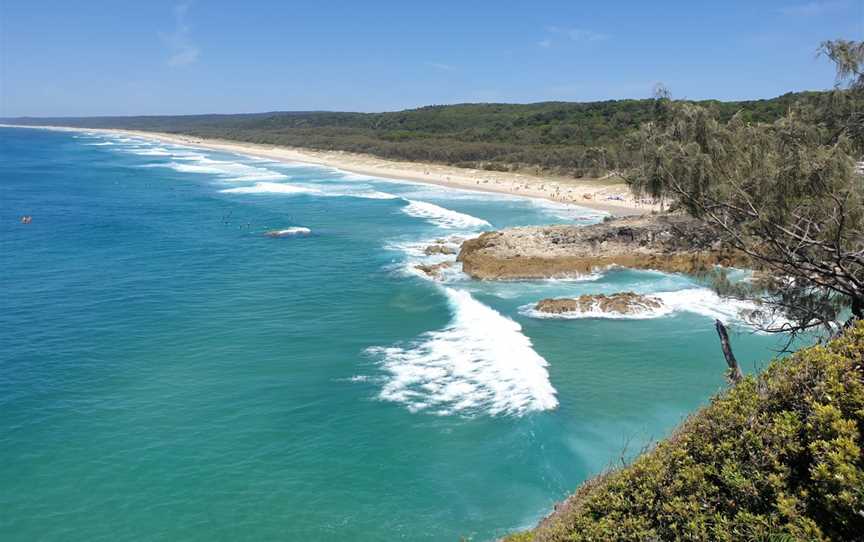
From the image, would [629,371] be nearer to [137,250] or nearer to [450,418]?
[450,418]

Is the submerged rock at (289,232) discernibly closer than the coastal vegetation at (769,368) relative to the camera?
No

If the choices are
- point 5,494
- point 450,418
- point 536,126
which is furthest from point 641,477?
point 536,126

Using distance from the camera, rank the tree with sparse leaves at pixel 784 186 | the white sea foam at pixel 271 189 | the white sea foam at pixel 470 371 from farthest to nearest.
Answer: the white sea foam at pixel 271 189, the white sea foam at pixel 470 371, the tree with sparse leaves at pixel 784 186

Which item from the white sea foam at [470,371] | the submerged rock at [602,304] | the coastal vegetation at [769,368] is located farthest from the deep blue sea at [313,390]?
the coastal vegetation at [769,368]

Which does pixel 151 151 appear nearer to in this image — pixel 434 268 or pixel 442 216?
pixel 442 216

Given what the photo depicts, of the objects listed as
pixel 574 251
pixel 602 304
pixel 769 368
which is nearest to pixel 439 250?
pixel 574 251

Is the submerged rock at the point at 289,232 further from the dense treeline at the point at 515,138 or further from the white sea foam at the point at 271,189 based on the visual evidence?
the white sea foam at the point at 271,189

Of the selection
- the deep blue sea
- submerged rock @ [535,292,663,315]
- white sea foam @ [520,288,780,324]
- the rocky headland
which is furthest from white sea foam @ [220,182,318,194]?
white sea foam @ [520,288,780,324]
